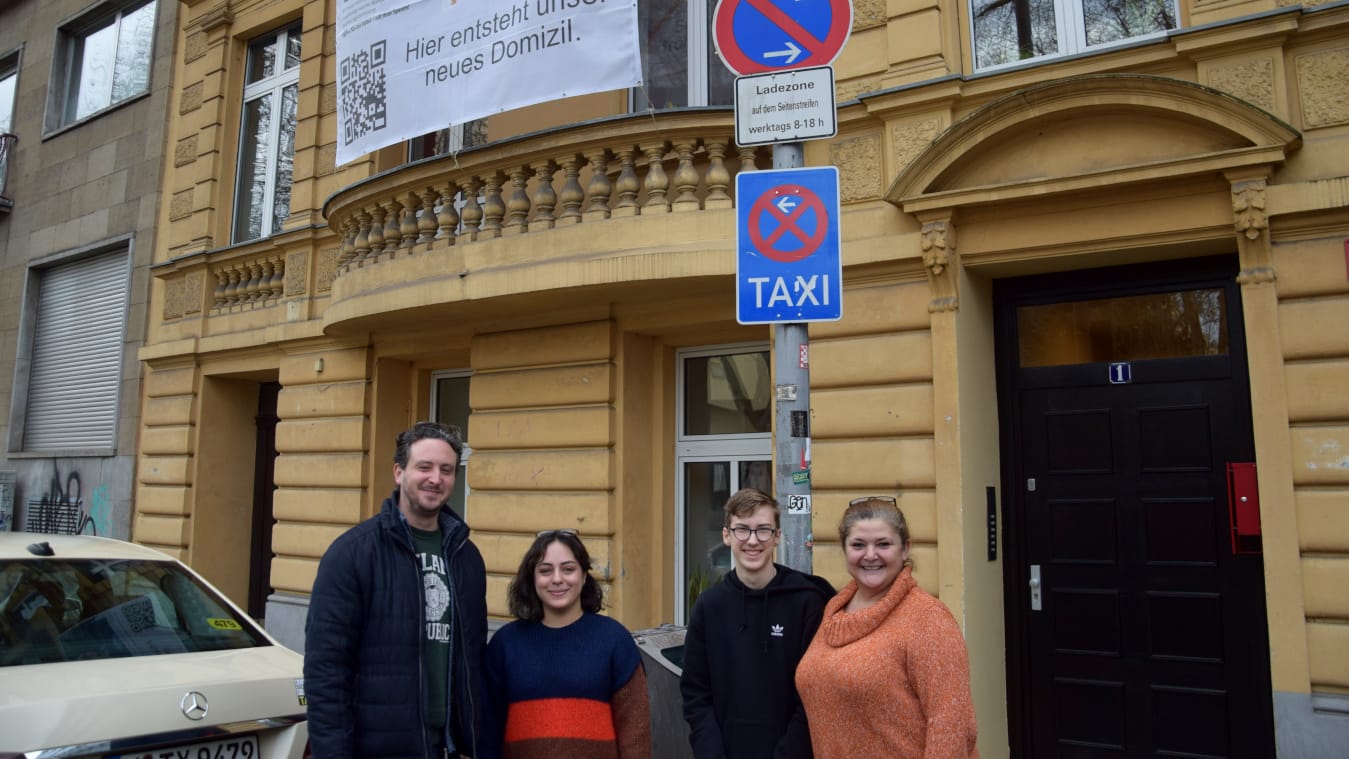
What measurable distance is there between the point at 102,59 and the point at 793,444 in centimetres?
1407

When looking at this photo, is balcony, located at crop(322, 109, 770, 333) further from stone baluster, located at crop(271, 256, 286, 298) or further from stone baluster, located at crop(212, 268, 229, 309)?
stone baluster, located at crop(212, 268, 229, 309)

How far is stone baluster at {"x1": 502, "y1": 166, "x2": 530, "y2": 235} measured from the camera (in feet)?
24.1

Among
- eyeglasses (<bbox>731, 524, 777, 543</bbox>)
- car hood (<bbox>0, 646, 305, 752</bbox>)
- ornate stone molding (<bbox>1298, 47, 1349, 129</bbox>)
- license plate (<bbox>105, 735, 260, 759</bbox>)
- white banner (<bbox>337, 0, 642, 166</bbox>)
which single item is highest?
white banner (<bbox>337, 0, 642, 166</bbox>)

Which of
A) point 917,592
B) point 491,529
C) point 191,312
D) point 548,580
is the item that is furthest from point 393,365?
point 917,592

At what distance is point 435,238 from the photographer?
8.00 metres

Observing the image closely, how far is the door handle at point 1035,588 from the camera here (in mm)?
5988

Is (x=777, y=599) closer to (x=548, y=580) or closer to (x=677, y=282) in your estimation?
(x=548, y=580)

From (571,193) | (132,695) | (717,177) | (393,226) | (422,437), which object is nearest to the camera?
(422,437)

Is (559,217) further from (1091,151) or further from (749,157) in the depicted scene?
(1091,151)

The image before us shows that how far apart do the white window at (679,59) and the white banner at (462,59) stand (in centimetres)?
91

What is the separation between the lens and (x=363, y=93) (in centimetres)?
833

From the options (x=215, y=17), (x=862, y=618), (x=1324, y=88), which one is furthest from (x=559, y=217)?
(x=215, y=17)

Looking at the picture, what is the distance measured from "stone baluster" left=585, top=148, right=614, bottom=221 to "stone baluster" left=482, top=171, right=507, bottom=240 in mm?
832

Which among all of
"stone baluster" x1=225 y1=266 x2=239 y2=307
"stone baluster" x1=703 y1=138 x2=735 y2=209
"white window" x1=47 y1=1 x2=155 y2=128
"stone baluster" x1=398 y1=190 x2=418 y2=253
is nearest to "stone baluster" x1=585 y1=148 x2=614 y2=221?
"stone baluster" x1=703 y1=138 x2=735 y2=209
